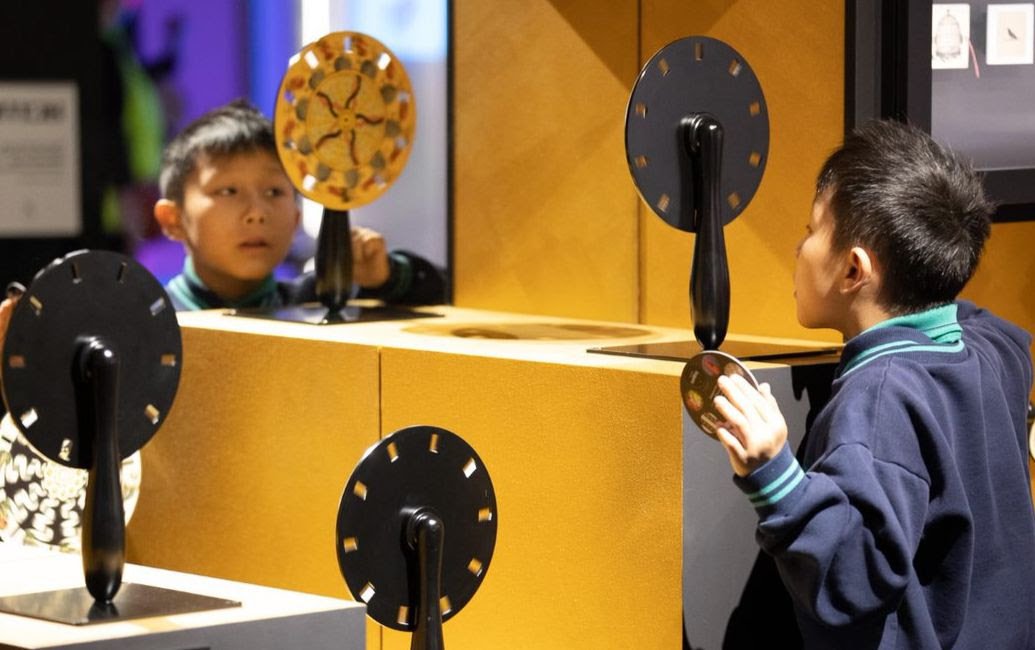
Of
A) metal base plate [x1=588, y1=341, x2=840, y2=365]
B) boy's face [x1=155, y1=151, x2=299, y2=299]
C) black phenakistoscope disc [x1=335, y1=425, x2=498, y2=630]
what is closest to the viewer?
black phenakistoscope disc [x1=335, y1=425, x2=498, y2=630]

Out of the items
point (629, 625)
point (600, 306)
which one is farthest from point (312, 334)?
point (629, 625)

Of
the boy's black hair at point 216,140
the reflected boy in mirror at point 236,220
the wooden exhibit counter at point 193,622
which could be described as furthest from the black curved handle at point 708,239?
the boy's black hair at point 216,140

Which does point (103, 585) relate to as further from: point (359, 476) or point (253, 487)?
point (253, 487)

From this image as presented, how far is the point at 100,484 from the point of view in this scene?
1.63 metres

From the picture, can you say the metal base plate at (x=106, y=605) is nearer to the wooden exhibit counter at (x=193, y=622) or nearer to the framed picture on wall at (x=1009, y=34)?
the wooden exhibit counter at (x=193, y=622)

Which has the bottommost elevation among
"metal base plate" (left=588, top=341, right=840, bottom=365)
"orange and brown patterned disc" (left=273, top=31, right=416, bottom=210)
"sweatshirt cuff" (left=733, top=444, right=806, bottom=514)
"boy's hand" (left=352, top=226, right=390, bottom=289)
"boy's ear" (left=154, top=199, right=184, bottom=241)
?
"sweatshirt cuff" (left=733, top=444, right=806, bottom=514)

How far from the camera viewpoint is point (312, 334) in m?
2.49

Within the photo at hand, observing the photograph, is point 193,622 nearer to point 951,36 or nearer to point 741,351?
point 741,351

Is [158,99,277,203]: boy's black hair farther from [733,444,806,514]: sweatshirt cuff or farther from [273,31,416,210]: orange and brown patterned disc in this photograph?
[733,444,806,514]: sweatshirt cuff

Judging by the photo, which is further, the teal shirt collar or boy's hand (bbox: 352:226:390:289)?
boy's hand (bbox: 352:226:390:289)

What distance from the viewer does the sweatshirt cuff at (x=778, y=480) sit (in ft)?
5.83

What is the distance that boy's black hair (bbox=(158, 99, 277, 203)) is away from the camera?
3111 mm

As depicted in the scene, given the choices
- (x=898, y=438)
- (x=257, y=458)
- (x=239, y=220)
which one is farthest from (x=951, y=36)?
(x=239, y=220)

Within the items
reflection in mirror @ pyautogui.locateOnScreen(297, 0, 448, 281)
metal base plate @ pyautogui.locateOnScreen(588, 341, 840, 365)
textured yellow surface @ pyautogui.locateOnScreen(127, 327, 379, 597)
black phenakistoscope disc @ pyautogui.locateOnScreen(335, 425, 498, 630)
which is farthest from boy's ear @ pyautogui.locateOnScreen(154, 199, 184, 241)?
black phenakistoscope disc @ pyautogui.locateOnScreen(335, 425, 498, 630)
